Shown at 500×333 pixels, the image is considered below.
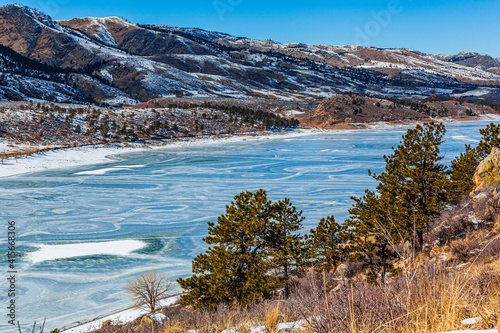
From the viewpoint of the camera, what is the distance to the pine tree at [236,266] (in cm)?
1155

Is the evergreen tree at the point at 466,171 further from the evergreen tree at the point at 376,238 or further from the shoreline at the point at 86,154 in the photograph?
the shoreline at the point at 86,154

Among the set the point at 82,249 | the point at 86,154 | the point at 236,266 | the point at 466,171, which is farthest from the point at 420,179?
the point at 86,154

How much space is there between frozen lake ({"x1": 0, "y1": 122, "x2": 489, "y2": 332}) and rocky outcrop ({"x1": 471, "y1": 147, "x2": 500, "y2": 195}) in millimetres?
7158

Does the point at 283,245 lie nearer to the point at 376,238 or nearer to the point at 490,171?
the point at 376,238

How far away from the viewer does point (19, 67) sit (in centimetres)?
12481

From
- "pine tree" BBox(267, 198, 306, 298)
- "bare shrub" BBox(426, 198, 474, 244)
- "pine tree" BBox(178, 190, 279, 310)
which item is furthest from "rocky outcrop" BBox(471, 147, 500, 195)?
"pine tree" BBox(178, 190, 279, 310)

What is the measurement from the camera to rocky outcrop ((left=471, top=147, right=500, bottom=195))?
16672 millimetres

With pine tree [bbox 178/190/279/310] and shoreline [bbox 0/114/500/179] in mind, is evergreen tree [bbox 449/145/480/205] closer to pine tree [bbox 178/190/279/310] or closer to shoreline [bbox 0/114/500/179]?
pine tree [bbox 178/190/279/310]

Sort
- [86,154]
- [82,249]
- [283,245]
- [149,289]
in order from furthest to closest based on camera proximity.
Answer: [86,154], [82,249], [149,289], [283,245]

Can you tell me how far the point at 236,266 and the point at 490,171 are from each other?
1279 centimetres

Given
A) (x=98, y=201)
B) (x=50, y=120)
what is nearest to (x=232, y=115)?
(x=50, y=120)

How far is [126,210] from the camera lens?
23781mm

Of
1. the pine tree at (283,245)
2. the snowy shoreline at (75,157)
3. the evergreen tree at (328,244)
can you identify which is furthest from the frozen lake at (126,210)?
the pine tree at (283,245)

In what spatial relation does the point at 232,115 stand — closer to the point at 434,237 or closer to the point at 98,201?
the point at 98,201
